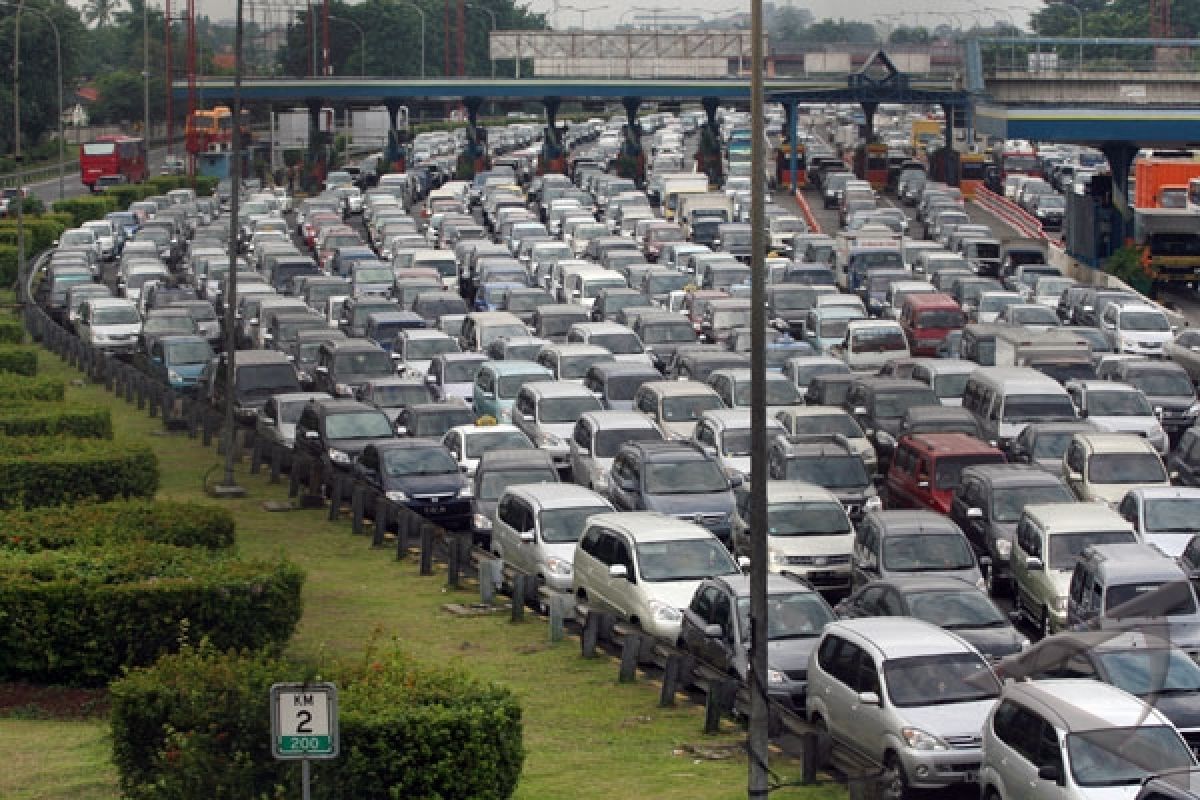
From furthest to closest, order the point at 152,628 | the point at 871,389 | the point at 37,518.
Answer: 1. the point at 871,389
2. the point at 37,518
3. the point at 152,628

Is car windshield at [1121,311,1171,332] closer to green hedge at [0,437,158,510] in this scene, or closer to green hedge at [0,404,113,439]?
green hedge at [0,404,113,439]

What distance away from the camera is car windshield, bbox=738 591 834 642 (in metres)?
22.6

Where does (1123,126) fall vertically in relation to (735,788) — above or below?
above

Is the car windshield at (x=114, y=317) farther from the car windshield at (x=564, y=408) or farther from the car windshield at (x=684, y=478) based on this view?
the car windshield at (x=684, y=478)

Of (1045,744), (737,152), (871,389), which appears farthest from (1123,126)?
(1045,744)

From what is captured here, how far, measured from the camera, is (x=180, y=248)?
3137 inches

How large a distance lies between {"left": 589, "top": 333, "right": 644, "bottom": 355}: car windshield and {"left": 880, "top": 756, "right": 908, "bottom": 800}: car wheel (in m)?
26.3

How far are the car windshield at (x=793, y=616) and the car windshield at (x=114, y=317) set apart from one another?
3487cm

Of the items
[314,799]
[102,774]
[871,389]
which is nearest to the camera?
[314,799]

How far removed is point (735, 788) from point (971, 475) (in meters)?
11.7

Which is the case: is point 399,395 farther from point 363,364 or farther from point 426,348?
point 426,348

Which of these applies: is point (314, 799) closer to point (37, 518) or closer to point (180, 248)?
point (37, 518)

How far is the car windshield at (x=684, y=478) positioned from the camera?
3155 cm

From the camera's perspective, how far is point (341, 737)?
53.7ft
